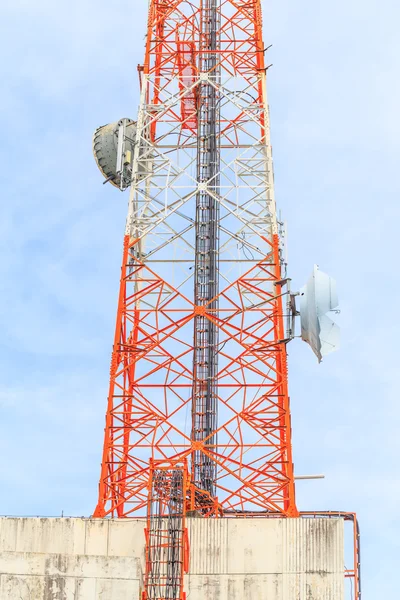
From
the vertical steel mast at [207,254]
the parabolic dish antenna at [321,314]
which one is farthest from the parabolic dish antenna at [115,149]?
the parabolic dish antenna at [321,314]

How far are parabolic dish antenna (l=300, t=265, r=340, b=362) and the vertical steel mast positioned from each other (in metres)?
5.66

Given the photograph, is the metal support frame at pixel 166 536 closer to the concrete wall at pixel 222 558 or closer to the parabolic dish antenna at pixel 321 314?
the concrete wall at pixel 222 558

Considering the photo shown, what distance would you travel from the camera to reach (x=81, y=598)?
197ft

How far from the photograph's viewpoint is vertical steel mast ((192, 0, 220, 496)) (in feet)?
231

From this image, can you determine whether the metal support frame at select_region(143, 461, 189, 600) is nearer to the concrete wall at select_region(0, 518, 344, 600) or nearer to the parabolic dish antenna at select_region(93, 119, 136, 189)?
the concrete wall at select_region(0, 518, 344, 600)

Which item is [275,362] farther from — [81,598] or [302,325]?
[81,598]

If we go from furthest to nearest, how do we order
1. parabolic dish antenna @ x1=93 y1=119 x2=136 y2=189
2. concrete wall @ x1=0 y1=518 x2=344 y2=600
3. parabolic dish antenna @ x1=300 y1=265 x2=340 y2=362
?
parabolic dish antenna @ x1=93 y1=119 x2=136 y2=189
parabolic dish antenna @ x1=300 y1=265 x2=340 y2=362
concrete wall @ x1=0 y1=518 x2=344 y2=600

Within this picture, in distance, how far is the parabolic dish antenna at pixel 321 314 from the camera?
221 feet

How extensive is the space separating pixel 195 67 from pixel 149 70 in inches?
103

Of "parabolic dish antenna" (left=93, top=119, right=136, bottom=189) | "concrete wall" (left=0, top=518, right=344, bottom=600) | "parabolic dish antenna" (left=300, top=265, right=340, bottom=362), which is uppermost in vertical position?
"parabolic dish antenna" (left=93, top=119, right=136, bottom=189)

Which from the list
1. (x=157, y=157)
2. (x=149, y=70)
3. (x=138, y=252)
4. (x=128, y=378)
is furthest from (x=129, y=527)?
(x=149, y=70)

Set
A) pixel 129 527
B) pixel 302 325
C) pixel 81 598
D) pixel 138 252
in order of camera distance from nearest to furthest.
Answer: pixel 81 598
pixel 129 527
pixel 302 325
pixel 138 252

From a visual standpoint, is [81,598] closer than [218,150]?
Yes

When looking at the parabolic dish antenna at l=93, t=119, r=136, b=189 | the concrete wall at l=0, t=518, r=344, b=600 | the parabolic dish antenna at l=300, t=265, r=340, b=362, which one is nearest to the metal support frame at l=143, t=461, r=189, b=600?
Result: the concrete wall at l=0, t=518, r=344, b=600
